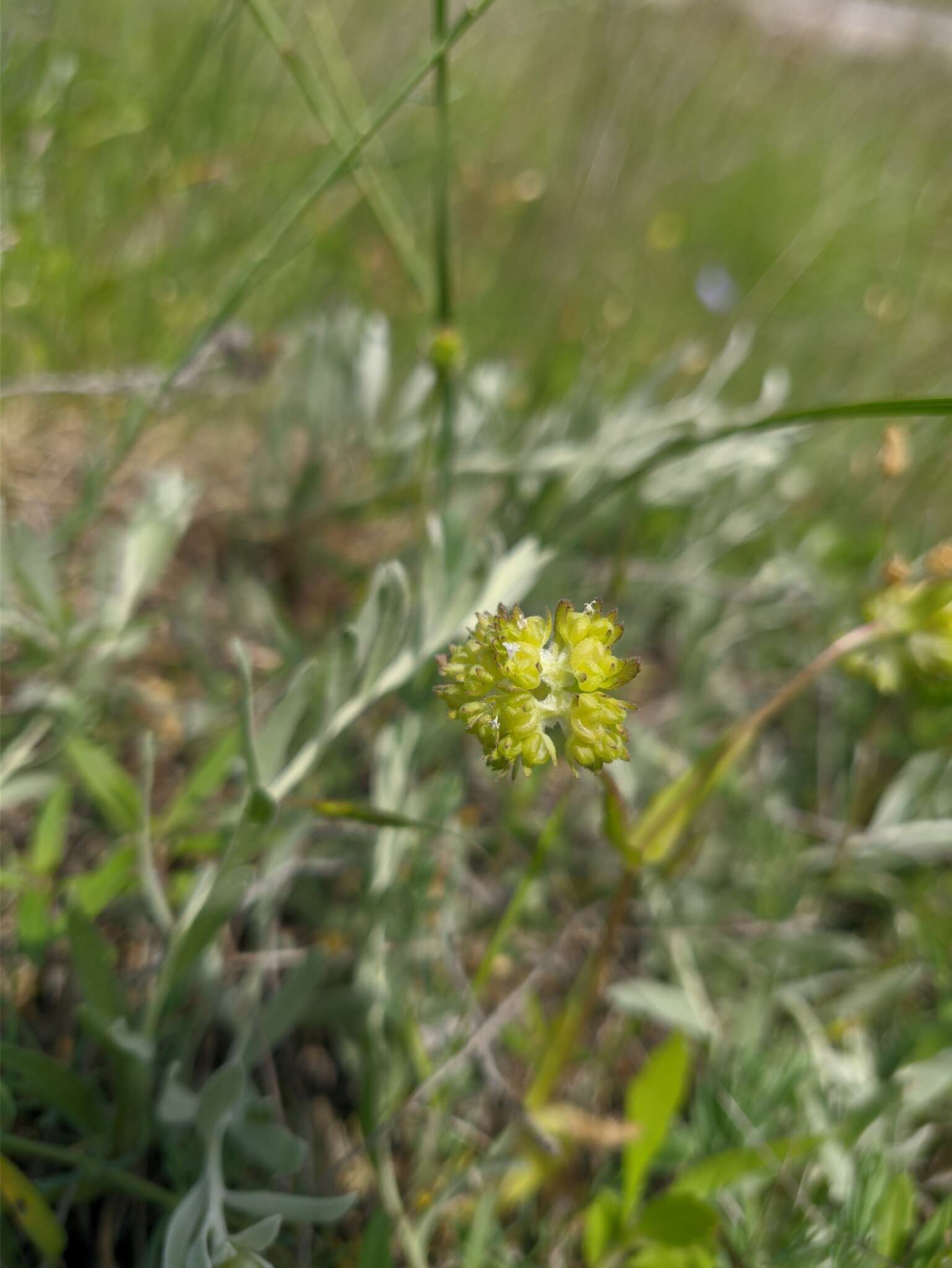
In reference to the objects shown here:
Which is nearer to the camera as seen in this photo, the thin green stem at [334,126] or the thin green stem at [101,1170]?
the thin green stem at [101,1170]

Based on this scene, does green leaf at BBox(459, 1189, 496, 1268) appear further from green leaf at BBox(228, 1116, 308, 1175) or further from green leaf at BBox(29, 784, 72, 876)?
green leaf at BBox(29, 784, 72, 876)

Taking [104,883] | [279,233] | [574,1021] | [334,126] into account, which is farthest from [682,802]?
[334,126]

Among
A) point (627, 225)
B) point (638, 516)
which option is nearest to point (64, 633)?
point (638, 516)

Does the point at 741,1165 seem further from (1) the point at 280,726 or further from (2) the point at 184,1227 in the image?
(1) the point at 280,726

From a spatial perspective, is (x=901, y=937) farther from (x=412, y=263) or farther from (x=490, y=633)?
(x=412, y=263)

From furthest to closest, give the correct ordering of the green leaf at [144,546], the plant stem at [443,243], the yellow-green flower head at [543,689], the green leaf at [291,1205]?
1. the green leaf at [144,546]
2. the plant stem at [443,243]
3. the green leaf at [291,1205]
4. the yellow-green flower head at [543,689]

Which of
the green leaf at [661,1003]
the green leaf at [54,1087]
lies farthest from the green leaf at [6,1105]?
the green leaf at [661,1003]

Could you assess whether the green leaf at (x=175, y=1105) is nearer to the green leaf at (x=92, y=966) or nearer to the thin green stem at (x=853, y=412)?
the green leaf at (x=92, y=966)
